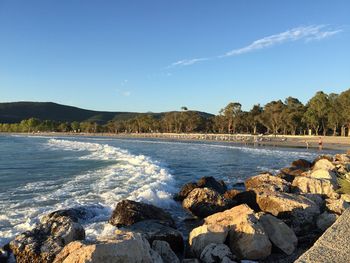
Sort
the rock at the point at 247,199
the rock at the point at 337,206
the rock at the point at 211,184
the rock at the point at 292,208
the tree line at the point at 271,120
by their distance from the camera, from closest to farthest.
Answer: the rock at the point at 292,208
the rock at the point at 337,206
the rock at the point at 247,199
the rock at the point at 211,184
the tree line at the point at 271,120

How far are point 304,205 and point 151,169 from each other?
52.5 feet

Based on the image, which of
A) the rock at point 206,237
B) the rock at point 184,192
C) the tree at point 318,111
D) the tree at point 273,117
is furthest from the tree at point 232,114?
the rock at point 206,237

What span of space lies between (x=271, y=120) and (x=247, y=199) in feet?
303

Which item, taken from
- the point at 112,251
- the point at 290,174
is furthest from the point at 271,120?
the point at 112,251

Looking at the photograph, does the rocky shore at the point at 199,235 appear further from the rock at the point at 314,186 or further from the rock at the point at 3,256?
the rock at the point at 314,186

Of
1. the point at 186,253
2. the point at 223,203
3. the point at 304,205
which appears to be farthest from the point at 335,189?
the point at 186,253

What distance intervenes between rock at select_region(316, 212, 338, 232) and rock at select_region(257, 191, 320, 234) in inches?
7.8

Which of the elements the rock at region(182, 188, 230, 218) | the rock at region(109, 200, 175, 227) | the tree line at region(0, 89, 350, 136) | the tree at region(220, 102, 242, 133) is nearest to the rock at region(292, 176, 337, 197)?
the rock at region(182, 188, 230, 218)

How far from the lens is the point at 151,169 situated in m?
25.8

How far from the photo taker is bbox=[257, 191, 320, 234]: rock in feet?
33.8

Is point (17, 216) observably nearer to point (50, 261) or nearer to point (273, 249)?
point (50, 261)

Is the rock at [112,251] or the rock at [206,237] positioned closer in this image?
the rock at [112,251]

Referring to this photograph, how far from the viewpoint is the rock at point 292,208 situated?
10305 mm

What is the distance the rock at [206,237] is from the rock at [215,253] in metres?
0.29
